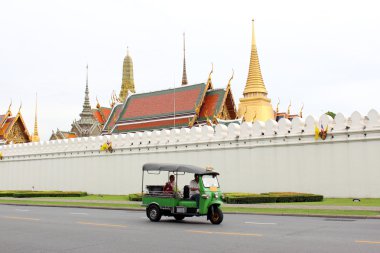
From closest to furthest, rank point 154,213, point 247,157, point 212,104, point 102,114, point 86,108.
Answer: point 154,213 → point 247,157 → point 212,104 → point 102,114 → point 86,108

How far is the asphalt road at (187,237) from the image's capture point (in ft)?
32.9

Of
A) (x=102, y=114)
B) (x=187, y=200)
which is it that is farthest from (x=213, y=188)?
(x=102, y=114)

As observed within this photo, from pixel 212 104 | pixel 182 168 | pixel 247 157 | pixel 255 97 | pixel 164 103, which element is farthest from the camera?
pixel 255 97

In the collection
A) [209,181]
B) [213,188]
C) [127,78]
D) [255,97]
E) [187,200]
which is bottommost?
[187,200]

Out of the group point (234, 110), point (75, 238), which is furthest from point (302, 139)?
point (234, 110)

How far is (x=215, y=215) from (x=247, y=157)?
15.0 metres

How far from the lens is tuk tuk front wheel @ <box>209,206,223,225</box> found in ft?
50.4

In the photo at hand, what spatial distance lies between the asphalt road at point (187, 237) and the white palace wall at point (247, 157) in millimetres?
10579

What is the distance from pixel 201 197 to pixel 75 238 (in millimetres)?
4780

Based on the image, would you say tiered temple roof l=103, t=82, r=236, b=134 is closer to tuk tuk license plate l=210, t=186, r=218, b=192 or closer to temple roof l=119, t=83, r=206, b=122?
temple roof l=119, t=83, r=206, b=122

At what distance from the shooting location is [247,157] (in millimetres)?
30203

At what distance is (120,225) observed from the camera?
1484 cm

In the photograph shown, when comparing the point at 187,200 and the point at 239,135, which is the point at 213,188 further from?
the point at 239,135

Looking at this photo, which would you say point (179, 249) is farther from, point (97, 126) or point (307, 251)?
point (97, 126)
